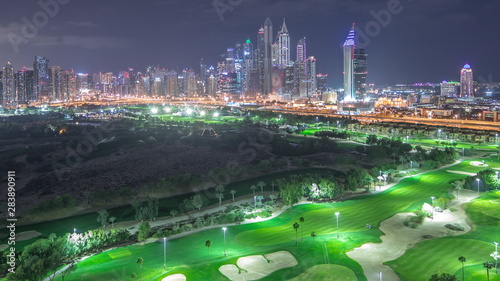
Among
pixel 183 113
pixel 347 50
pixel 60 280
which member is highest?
pixel 347 50

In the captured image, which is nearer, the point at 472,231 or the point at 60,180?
the point at 472,231

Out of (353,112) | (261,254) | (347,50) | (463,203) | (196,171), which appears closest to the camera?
(261,254)

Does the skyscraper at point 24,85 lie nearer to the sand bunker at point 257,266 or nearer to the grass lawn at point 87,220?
the grass lawn at point 87,220

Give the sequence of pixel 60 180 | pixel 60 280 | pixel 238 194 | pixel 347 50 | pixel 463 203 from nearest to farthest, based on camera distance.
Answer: pixel 60 280 → pixel 463 203 → pixel 238 194 → pixel 60 180 → pixel 347 50

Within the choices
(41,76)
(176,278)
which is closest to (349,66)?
(41,76)

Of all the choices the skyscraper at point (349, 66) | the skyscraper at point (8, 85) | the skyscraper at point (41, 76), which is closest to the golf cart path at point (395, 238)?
the skyscraper at point (349, 66)

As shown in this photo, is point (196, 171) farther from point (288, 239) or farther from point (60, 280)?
point (60, 280)

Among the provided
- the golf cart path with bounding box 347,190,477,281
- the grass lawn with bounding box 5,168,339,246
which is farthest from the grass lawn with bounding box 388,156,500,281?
the grass lawn with bounding box 5,168,339,246

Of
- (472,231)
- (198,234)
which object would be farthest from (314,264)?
(472,231)
